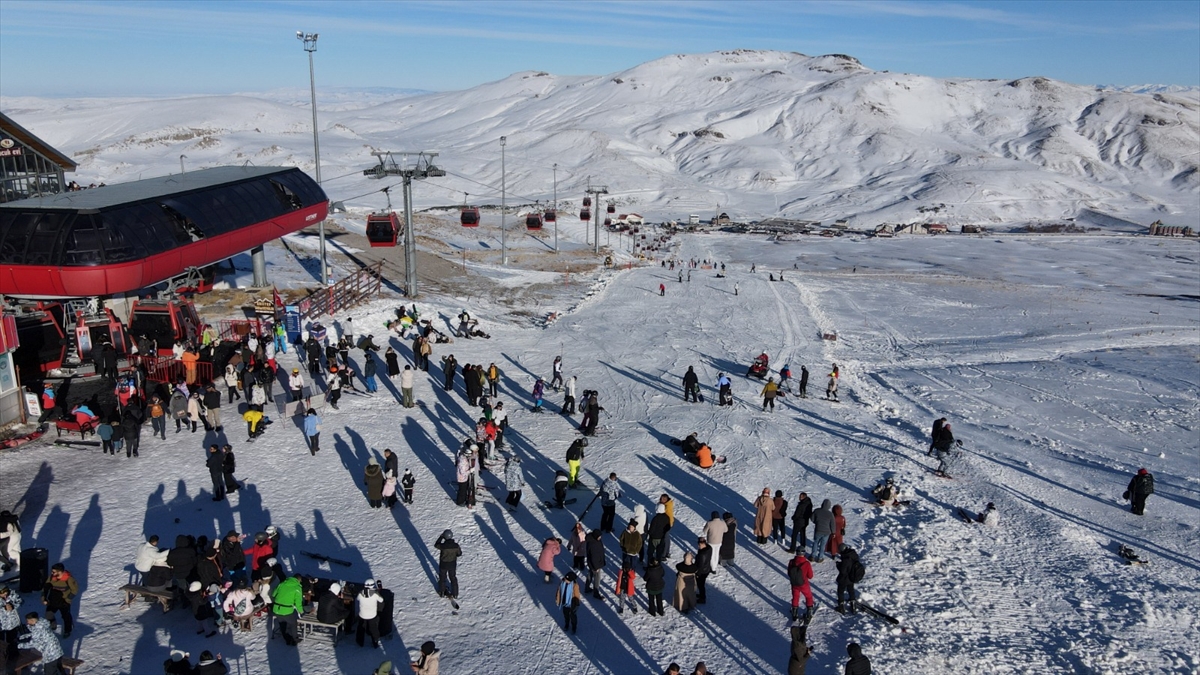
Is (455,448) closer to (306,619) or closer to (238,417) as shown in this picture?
(238,417)

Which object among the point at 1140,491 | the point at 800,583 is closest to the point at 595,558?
the point at 800,583

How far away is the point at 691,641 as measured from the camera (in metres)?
11.2

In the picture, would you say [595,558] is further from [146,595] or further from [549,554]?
[146,595]

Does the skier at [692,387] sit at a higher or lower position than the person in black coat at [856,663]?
lower

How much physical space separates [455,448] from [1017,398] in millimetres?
20107

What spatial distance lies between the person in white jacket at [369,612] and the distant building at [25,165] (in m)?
29.3

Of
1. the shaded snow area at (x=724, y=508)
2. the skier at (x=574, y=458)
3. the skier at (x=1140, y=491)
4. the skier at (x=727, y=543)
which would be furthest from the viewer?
the skier at (x=1140, y=491)

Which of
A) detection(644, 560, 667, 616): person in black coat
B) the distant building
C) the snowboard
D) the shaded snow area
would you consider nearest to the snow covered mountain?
the distant building

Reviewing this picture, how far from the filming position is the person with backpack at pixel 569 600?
428 inches

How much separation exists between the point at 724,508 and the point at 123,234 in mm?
18574

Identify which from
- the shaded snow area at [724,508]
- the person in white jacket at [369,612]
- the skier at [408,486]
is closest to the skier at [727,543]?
the shaded snow area at [724,508]

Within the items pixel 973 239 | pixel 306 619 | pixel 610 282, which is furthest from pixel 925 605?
pixel 973 239

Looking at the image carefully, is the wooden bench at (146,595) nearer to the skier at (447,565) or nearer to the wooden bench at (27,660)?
the wooden bench at (27,660)

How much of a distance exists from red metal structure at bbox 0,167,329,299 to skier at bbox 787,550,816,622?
20.0 meters
